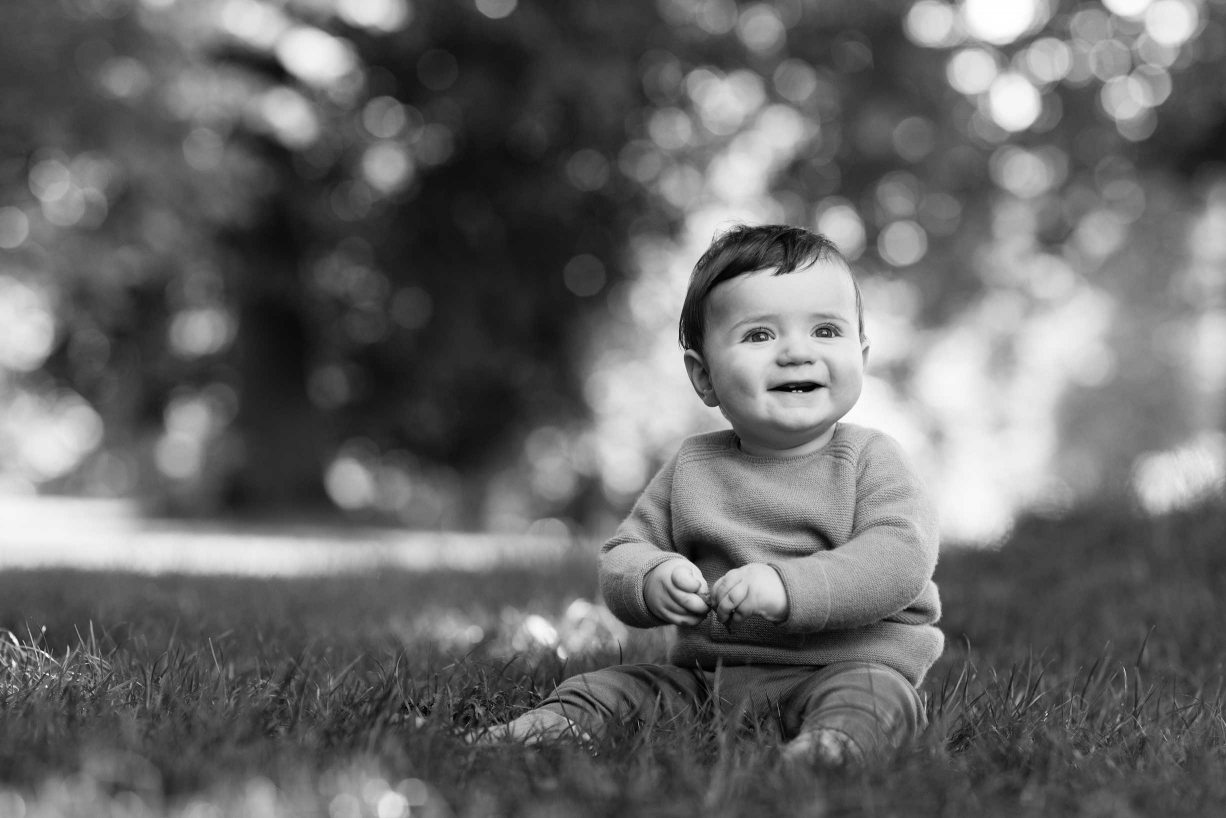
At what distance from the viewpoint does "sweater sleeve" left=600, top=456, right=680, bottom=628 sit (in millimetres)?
2408

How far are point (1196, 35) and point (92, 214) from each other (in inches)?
456

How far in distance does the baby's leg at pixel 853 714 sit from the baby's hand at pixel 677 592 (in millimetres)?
270

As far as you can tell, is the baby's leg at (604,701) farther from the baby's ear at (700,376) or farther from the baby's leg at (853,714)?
the baby's ear at (700,376)

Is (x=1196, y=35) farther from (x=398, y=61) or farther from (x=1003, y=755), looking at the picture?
(x=1003, y=755)

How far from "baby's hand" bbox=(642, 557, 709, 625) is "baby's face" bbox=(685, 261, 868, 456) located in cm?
37

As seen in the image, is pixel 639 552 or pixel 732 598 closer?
pixel 732 598

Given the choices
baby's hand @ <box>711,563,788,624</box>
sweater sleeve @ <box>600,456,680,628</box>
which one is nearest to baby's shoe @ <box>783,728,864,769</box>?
baby's hand @ <box>711,563,788,624</box>

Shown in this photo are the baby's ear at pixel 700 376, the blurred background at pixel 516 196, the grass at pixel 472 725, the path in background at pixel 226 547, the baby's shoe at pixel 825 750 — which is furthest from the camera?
the blurred background at pixel 516 196

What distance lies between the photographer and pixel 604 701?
7.73 ft

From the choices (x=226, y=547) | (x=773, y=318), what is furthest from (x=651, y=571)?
(x=226, y=547)

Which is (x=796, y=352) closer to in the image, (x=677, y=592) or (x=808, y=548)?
(x=808, y=548)

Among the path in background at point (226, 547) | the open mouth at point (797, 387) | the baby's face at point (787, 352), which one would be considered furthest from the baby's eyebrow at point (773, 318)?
the path in background at point (226, 547)

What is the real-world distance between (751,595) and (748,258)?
74cm

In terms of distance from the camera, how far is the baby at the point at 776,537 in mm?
2277
